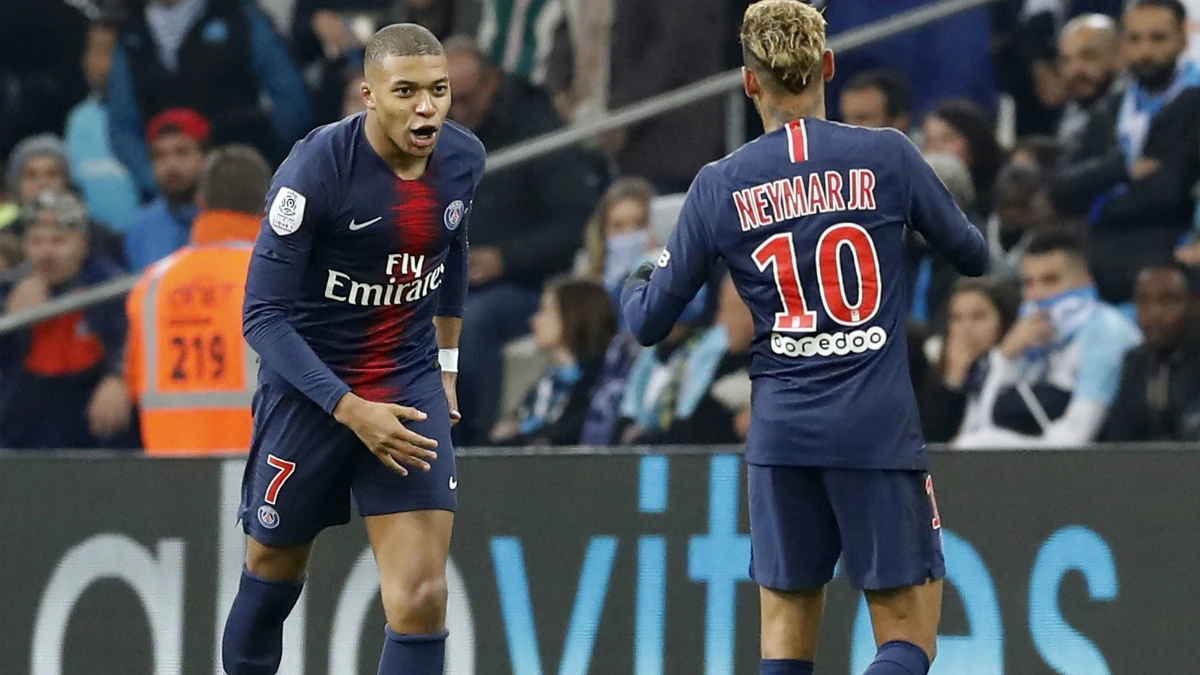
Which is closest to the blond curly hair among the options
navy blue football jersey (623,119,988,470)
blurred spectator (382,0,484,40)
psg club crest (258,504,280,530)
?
navy blue football jersey (623,119,988,470)

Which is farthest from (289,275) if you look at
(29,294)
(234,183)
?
(29,294)

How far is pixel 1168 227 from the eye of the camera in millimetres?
7684

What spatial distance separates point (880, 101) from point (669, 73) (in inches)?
41.9

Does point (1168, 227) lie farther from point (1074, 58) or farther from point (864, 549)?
point (864, 549)

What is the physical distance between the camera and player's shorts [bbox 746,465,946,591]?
181 inches

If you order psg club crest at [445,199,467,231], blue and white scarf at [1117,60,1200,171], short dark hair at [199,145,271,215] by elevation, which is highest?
blue and white scarf at [1117,60,1200,171]

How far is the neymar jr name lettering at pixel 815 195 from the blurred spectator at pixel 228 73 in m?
5.24

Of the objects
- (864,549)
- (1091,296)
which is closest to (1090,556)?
(864,549)

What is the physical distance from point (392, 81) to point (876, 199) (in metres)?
1.19

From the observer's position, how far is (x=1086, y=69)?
8.15 meters

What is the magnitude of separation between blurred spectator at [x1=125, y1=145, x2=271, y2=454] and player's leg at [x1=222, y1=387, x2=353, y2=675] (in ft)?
6.28

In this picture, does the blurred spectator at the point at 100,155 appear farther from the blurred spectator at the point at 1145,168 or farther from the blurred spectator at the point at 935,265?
the blurred spectator at the point at 1145,168

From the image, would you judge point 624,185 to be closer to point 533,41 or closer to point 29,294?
point 533,41

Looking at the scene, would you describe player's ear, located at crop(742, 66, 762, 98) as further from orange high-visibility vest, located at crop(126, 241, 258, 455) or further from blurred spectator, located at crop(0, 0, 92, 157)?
blurred spectator, located at crop(0, 0, 92, 157)
